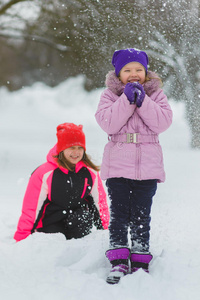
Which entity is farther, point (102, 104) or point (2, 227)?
point (2, 227)

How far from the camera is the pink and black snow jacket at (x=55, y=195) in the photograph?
7.94 feet

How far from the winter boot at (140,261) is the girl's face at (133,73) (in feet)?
2.85

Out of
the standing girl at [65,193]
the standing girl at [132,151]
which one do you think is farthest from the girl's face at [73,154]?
the standing girl at [132,151]

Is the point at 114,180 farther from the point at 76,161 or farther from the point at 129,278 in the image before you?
the point at 76,161

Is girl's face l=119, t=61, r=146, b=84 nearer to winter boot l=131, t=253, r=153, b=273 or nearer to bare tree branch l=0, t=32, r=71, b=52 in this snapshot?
winter boot l=131, t=253, r=153, b=273

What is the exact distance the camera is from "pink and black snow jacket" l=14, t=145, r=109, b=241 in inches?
95.3

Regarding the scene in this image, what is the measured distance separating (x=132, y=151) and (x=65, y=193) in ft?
2.74

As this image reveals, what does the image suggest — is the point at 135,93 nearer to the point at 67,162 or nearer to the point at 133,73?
the point at 133,73

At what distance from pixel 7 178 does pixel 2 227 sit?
117 inches

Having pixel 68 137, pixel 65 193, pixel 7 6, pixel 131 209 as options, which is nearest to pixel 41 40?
pixel 7 6

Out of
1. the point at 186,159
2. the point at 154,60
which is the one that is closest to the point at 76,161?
the point at 186,159

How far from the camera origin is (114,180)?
1823mm

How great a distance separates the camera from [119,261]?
177 cm

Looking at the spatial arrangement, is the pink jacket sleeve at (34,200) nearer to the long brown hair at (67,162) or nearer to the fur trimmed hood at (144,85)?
the long brown hair at (67,162)
